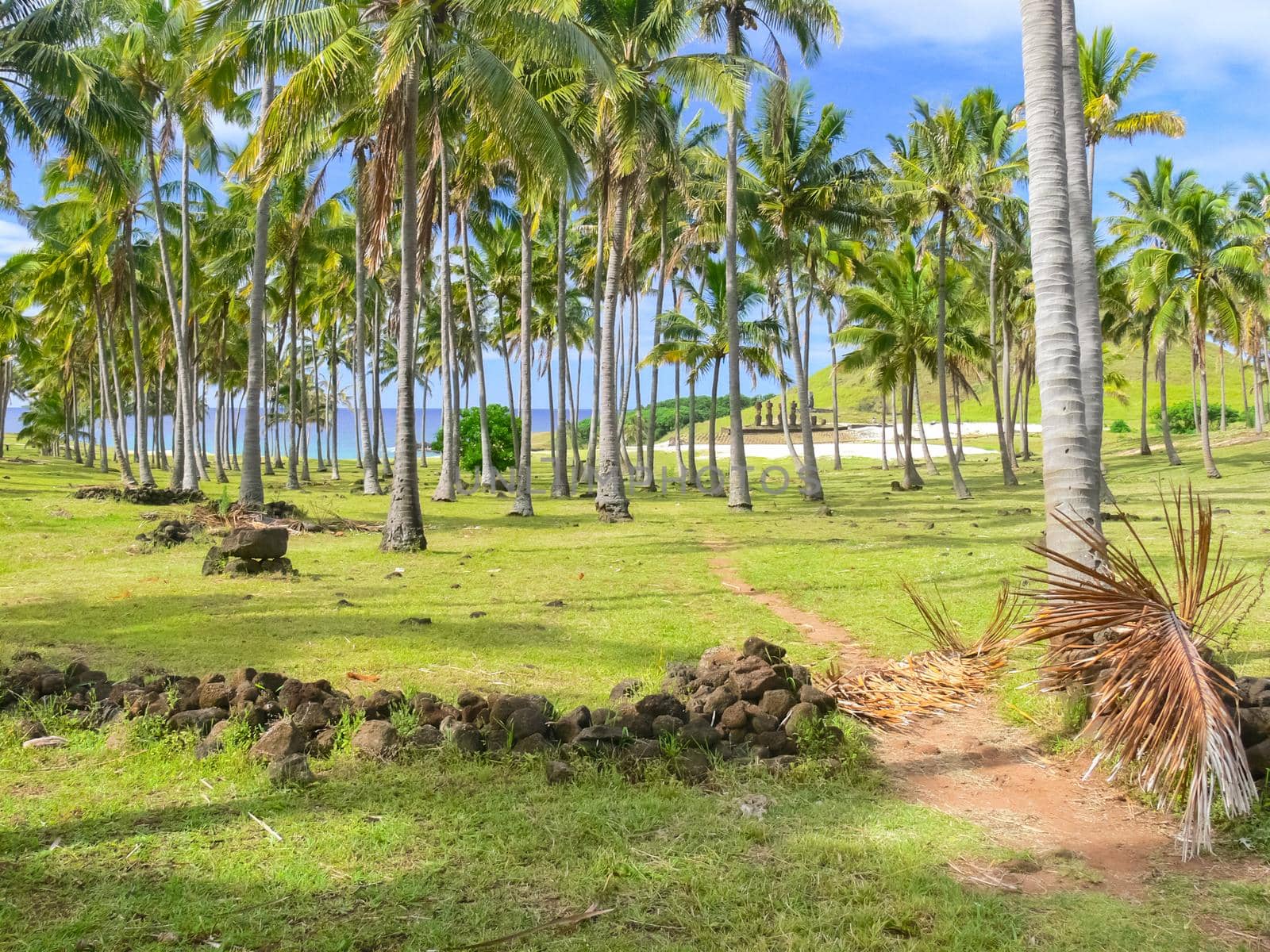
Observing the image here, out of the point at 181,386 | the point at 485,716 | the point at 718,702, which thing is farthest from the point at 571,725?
the point at 181,386

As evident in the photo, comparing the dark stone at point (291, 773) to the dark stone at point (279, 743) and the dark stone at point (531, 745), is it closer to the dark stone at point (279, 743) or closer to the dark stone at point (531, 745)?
the dark stone at point (279, 743)

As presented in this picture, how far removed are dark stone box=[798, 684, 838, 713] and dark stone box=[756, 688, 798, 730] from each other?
7 cm

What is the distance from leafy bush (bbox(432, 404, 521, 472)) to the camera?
40.7m

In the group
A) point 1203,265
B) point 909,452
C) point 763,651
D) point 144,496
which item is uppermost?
point 1203,265

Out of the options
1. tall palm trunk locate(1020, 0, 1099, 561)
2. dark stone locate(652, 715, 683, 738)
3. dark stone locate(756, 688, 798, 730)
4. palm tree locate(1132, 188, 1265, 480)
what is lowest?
dark stone locate(652, 715, 683, 738)

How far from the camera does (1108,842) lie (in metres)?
4.29

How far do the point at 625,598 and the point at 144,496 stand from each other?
685 inches

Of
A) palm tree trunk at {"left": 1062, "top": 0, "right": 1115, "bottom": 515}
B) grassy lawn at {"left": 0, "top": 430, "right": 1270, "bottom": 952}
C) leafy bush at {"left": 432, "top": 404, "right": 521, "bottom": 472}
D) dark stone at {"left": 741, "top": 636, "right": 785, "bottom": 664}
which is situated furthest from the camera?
leafy bush at {"left": 432, "top": 404, "right": 521, "bottom": 472}

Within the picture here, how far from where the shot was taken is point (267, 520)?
713 inches

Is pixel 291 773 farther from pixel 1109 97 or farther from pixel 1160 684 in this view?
pixel 1109 97

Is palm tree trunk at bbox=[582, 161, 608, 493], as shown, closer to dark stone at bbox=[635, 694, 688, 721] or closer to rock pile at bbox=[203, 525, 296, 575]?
rock pile at bbox=[203, 525, 296, 575]

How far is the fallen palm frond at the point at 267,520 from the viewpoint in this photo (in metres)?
17.9

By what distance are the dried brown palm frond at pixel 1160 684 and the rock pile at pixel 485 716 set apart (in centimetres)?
143

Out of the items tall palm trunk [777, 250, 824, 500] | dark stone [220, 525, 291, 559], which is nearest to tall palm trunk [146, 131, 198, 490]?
dark stone [220, 525, 291, 559]
